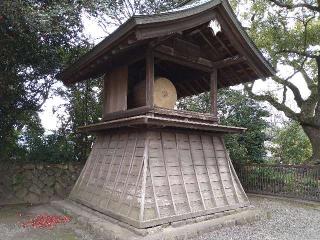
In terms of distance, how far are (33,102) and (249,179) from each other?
325 inches

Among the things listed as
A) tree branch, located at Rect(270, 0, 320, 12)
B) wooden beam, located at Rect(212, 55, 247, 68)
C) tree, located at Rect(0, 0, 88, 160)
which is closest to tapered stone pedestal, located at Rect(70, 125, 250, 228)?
wooden beam, located at Rect(212, 55, 247, 68)

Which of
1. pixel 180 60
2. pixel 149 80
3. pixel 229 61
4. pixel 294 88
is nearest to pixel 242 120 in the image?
pixel 294 88

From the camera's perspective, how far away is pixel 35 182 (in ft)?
31.0

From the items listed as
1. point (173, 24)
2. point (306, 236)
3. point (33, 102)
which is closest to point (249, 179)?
point (306, 236)

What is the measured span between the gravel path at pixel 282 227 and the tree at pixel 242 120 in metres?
3.48

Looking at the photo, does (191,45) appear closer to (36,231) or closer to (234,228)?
(234,228)

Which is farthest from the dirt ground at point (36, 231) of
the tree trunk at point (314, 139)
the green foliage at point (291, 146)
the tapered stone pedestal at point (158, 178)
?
the green foliage at point (291, 146)

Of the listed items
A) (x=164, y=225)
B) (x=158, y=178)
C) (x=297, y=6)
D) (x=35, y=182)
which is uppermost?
(x=297, y=6)

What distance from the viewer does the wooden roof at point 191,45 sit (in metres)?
5.59

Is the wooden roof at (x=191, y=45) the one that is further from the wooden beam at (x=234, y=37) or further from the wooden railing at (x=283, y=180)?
the wooden railing at (x=283, y=180)

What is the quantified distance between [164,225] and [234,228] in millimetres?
1751

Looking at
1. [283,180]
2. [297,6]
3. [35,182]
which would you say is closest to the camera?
[35,182]

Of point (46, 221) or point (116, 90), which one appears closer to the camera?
point (46, 221)

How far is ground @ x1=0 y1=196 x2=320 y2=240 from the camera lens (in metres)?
5.80
